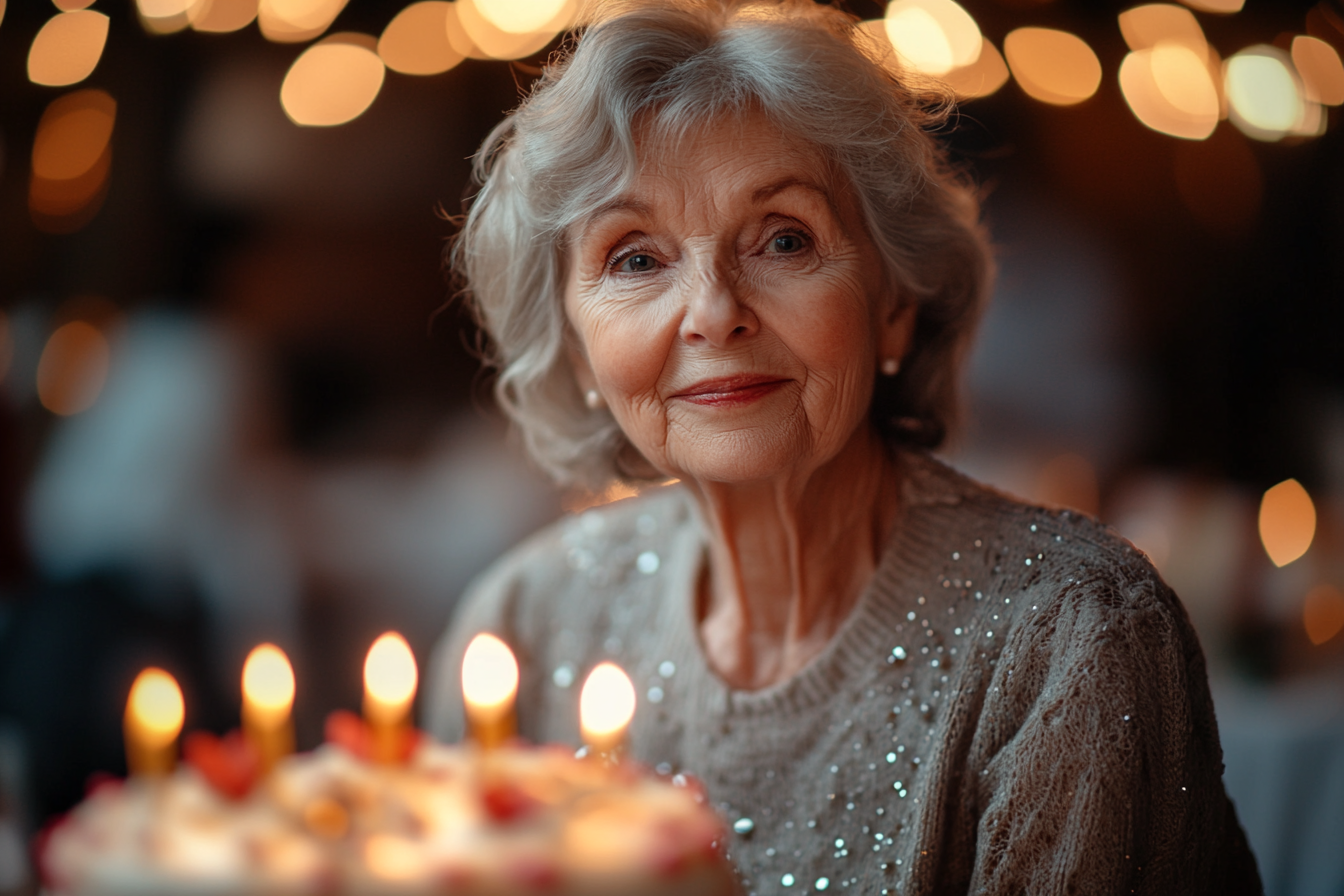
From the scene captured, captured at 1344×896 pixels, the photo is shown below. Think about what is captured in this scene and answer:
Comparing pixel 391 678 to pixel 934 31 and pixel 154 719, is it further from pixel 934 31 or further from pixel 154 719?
pixel 934 31

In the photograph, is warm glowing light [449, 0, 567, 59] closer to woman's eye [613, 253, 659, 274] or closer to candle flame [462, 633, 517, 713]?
woman's eye [613, 253, 659, 274]

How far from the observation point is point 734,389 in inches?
61.1

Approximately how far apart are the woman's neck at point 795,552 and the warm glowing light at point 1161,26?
3.21 metres

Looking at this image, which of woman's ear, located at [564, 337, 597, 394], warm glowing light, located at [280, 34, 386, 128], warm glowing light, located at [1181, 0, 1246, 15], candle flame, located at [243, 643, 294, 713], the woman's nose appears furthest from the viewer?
warm glowing light, located at [280, 34, 386, 128]

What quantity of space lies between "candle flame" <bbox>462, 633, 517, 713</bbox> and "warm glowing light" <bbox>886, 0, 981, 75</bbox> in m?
3.08

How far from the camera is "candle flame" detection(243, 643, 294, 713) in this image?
92 centimetres

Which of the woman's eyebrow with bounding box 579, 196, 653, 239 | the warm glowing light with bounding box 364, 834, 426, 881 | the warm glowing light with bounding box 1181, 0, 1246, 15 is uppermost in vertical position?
the warm glowing light with bounding box 1181, 0, 1246, 15

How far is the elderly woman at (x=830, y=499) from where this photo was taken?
4.59 ft

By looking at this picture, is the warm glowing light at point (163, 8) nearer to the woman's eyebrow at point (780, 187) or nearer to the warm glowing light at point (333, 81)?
the warm glowing light at point (333, 81)

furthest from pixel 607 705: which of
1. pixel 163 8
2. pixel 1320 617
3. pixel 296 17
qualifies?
pixel 163 8

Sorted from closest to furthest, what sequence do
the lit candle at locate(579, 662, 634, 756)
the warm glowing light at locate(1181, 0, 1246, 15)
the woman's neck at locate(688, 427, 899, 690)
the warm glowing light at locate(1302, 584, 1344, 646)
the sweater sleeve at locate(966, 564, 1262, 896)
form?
the lit candle at locate(579, 662, 634, 756)
the sweater sleeve at locate(966, 564, 1262, 896)
the woman's neck at locate(688, 427, 899, 690)
the warm glowing light at locate(1302, 584, 1344, 646)
the warm glowing light at locate(1181, 0, 1246, 15)

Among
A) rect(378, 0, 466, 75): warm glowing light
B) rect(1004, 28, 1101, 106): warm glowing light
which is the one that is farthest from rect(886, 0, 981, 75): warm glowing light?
rect(378, 0, 466, 75): warm glowing light

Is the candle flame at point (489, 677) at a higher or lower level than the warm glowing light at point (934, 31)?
lower

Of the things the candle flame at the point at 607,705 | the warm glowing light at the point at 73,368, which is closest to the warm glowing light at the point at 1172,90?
the candle flame at the point at 607,705
